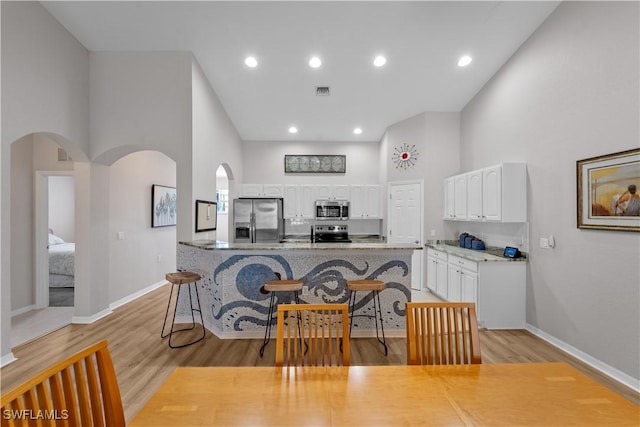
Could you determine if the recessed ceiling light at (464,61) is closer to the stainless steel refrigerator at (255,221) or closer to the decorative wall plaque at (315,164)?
the decorative wall plaque at (315,164)

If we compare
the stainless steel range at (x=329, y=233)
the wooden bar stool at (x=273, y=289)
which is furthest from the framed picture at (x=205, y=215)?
the stainless steel range at (x=329, y=233)

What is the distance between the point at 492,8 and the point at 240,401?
4385 millimetres

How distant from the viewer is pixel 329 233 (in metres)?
6.81

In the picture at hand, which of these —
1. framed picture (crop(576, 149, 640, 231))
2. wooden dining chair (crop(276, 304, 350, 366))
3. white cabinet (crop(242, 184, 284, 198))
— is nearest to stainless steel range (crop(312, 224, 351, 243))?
white cabinet (crop(242, 184, 284, 198))

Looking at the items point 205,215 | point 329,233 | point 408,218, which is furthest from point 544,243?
point 205,215

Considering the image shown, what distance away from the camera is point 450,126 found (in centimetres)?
552

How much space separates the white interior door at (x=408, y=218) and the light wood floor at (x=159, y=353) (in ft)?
6.63

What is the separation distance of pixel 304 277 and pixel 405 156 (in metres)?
3.50

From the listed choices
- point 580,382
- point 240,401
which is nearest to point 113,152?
point 240,401

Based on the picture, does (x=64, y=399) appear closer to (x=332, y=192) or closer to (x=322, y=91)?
(x=322, y=91)

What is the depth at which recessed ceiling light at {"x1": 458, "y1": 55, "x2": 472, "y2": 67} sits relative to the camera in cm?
414

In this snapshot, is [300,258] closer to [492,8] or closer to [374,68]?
[374,68]

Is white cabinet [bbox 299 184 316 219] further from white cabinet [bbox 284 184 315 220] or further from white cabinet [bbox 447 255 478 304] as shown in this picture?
white cabinet [bbox 447 255 478 304]

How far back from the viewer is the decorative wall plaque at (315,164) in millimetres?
7008
